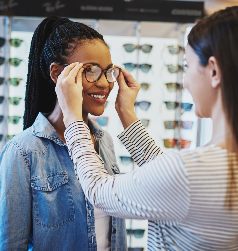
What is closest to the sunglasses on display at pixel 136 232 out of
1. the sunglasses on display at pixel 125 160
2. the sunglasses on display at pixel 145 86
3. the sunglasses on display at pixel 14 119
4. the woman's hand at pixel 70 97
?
the sunglasses on display at pixel 125 160

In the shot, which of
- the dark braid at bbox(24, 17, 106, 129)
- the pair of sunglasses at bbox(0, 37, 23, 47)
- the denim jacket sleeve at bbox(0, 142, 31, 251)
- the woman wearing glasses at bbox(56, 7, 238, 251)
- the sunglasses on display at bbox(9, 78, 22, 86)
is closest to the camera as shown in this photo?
the woman wearing glasses at bbox(56, 7, 238, 251)

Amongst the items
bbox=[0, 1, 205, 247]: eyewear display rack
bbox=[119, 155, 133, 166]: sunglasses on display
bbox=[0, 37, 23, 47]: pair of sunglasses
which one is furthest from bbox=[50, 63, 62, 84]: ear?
bbox=[119, 155, 133, 166]: sunglasses on display

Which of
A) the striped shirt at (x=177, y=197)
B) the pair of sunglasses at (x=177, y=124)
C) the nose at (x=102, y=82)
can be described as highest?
the nose at (x=102, y=82)

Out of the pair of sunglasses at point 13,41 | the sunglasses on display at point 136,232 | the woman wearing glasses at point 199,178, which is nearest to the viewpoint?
the woman wearing glasses at point 199,178

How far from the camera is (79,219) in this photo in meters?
1.21

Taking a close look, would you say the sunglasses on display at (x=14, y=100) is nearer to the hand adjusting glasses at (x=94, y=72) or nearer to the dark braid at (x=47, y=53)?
the dark braid at (x=47, y=53)

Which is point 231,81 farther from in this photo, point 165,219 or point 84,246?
point 84,246

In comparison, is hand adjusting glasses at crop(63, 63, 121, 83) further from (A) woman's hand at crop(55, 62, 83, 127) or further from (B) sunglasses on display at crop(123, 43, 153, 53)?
(B) sunglasses on display at crop(123, 43, 153, 53)

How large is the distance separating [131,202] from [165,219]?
85 millimetres

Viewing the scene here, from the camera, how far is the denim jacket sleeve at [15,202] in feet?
3.72

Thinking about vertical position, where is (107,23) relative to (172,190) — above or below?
above

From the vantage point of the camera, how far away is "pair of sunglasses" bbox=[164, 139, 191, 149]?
3153 millimetres

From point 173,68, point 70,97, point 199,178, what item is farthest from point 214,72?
point 173,68

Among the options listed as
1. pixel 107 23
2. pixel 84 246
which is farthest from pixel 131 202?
pixel 107 23
